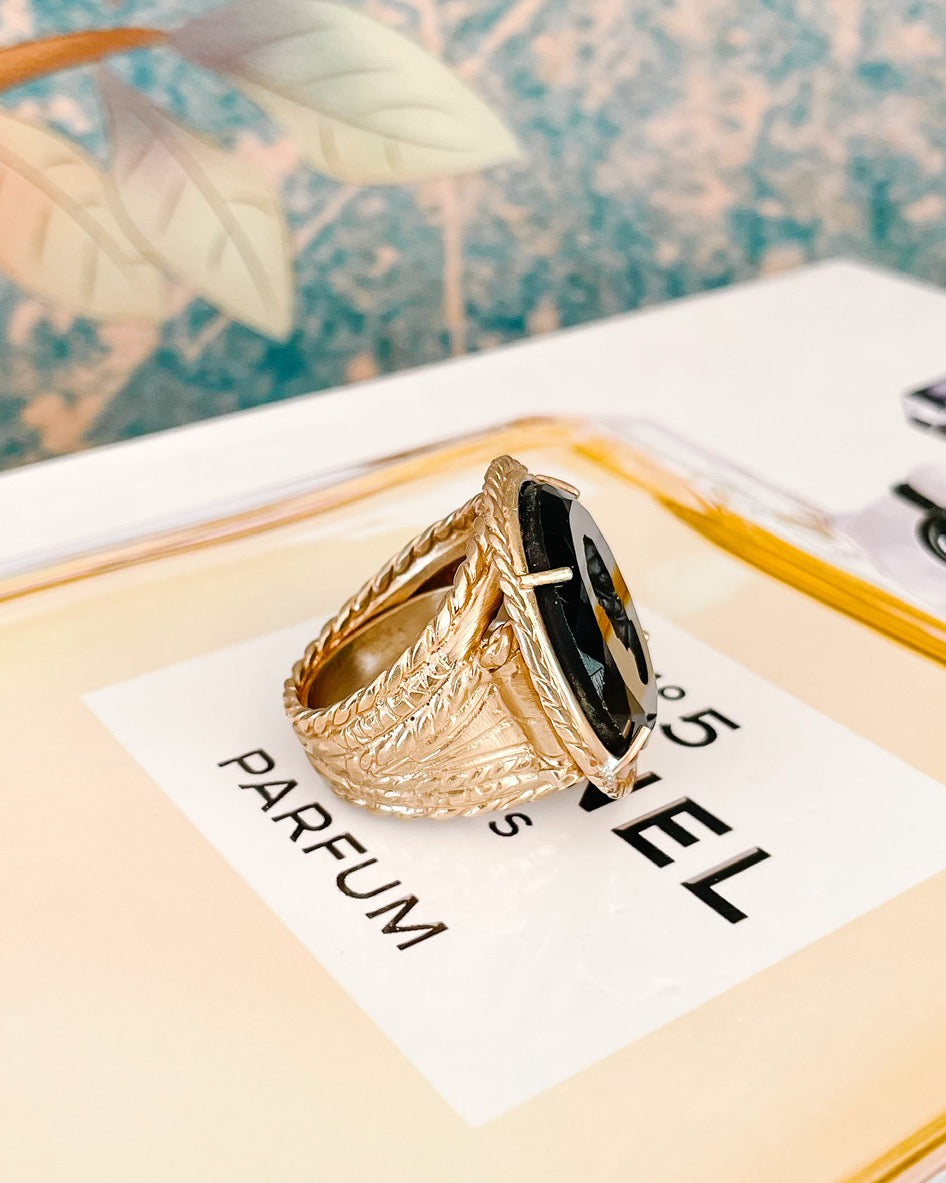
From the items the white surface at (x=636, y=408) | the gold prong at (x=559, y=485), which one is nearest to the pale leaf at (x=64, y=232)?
the white surface at (x=636, y=408)

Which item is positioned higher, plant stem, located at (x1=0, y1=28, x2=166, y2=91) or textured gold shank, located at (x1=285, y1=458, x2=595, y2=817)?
plant stem, located at (x1=0, y1=28, x2=166, y2=91)

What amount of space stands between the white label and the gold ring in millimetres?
30

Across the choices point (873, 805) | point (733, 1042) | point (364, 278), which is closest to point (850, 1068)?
point (733, 1042)

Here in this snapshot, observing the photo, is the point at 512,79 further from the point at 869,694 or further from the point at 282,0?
the point at 869,694

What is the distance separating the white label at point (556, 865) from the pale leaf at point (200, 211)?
382mm

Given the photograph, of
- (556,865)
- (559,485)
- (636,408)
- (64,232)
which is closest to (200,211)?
(64,232)

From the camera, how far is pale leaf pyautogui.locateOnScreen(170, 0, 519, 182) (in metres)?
0.94

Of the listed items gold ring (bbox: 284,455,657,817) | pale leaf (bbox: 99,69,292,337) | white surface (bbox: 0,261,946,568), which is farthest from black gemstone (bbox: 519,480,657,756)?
pale leaf (bbox: 99,69,292,337)

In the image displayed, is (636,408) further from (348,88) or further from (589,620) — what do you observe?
(589,620)

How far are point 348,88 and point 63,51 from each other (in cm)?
20

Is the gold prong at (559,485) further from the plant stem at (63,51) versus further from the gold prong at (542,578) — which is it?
the plant stem at (63,51)

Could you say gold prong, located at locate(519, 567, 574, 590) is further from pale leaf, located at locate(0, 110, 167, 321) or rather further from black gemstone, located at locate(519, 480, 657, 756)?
pale leaf, located at locate(0, 110, 167, 321)

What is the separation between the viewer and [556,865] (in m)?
0.59

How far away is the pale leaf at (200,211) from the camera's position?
3.04 feet
